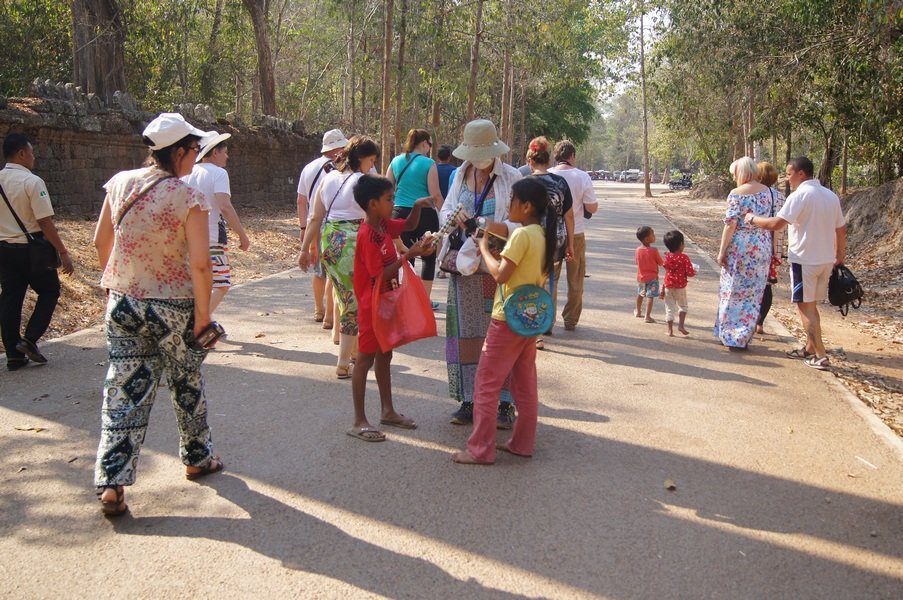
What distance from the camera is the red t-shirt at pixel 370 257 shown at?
16.7 feet

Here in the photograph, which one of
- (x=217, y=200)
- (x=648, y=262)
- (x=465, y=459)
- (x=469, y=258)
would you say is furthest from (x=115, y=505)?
(x=648, y=262)

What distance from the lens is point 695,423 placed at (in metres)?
5.82

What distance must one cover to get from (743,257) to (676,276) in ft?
2.77

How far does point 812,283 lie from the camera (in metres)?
7.41

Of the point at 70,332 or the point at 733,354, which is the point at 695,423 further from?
the point at 70,332

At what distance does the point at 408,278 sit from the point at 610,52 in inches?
1704

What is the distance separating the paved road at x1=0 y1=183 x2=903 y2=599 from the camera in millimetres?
3570

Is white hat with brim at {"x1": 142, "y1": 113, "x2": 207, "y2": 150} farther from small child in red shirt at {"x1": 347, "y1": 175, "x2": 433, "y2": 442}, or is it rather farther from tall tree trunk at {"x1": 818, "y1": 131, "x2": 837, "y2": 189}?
tall tree trunk at {"x1": 818, "y1": 131, "x2": 837, "y2": 189}

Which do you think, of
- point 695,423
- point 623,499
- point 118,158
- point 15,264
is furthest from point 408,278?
point 118,158

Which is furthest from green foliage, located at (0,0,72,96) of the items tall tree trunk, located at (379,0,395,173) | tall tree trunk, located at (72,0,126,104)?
tall tree trunk, located at (379,0,395,173)

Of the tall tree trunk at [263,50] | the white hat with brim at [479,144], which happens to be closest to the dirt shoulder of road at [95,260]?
the white hat with brim at [479,144]

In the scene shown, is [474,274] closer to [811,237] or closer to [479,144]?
[479,144]

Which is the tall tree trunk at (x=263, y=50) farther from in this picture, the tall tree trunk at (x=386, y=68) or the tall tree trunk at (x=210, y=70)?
the tall tree trunk at (x=386, y=68)

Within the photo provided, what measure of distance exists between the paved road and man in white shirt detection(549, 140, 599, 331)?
175 centimetres
